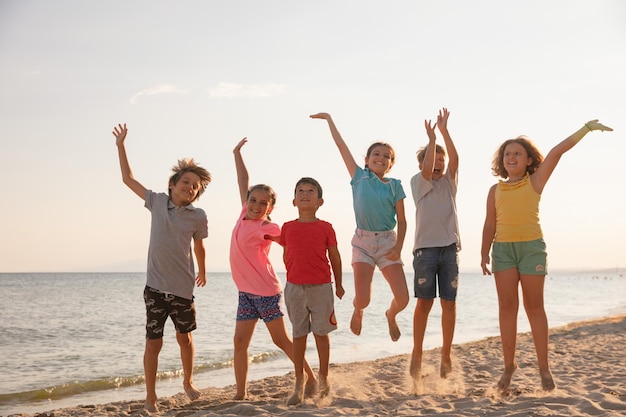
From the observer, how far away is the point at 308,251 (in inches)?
205

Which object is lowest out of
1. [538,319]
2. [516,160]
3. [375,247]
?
[538,319]

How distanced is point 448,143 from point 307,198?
1.46 meters

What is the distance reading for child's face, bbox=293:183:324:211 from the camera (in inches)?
208

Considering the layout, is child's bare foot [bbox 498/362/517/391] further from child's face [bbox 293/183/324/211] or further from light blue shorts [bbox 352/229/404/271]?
child's face [bbox 293/183/324/211]

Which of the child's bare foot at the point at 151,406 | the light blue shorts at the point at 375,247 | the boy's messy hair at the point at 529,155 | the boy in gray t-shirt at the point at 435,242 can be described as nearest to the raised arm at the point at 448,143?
the boy in gray t-shirt at the point at 435,242

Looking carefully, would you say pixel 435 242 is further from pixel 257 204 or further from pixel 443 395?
pixel 257 204

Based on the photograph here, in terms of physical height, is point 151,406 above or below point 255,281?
below

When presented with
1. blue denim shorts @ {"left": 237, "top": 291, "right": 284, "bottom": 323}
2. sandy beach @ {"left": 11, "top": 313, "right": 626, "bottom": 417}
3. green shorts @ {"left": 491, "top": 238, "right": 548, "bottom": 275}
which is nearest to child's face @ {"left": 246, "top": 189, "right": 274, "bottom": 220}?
blue denim shorts @ {"left": 237, "top": 291, "right": 284, "bottom": 323}

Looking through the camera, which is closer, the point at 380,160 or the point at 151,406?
the point at 151,406

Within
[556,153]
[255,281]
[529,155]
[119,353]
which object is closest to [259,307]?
[255,281]

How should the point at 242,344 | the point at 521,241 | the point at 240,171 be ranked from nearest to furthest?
the point at 521,241, the point at 242,344, the point at 240,171

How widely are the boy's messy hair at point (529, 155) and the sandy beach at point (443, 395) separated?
186 centimetres

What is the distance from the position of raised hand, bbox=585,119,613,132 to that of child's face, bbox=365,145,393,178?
1757 mm

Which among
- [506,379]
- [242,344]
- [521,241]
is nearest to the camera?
[521,241]
